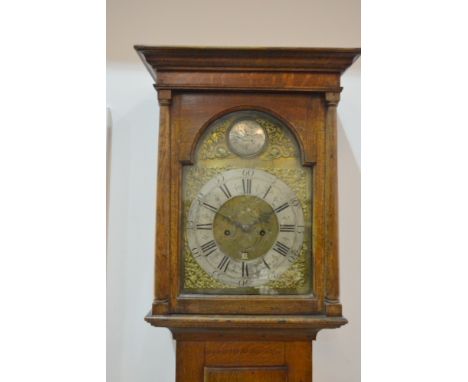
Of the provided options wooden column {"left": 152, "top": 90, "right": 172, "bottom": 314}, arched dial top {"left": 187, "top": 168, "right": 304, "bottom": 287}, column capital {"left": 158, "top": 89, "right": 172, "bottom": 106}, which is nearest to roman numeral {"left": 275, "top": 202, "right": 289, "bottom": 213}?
arched dial top {"left": 187, "top": 168, "right": 304, "bottom": 287}

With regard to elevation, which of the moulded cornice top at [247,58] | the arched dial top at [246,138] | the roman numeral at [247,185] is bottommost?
the roman numeral at [247,185]

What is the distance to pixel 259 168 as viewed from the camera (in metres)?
1.29

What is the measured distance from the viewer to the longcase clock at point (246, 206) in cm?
126

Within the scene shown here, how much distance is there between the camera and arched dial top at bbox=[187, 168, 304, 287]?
1276 millimetres

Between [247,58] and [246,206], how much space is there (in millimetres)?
423

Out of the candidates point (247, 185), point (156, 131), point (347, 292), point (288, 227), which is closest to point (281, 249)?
point (288, 227)

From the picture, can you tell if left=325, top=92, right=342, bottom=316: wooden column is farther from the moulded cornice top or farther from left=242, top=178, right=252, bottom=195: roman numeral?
left=242, top=178, right=252, bottom=195: roman numeral

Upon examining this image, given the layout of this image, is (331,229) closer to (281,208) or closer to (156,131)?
(281,208)

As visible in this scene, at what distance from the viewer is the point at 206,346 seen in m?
1.30

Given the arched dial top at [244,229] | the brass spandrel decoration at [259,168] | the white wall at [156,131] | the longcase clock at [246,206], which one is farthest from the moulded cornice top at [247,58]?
the white wall at [156,131]

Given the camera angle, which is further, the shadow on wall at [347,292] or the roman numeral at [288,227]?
the shadow on wall at [347,292]

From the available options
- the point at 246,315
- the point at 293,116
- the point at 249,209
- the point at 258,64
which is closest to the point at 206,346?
the point at 246,315

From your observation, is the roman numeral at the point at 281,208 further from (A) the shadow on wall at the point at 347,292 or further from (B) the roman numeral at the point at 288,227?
(A) the shadow on wall at the point at 347,292

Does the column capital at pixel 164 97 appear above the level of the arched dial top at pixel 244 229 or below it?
above
